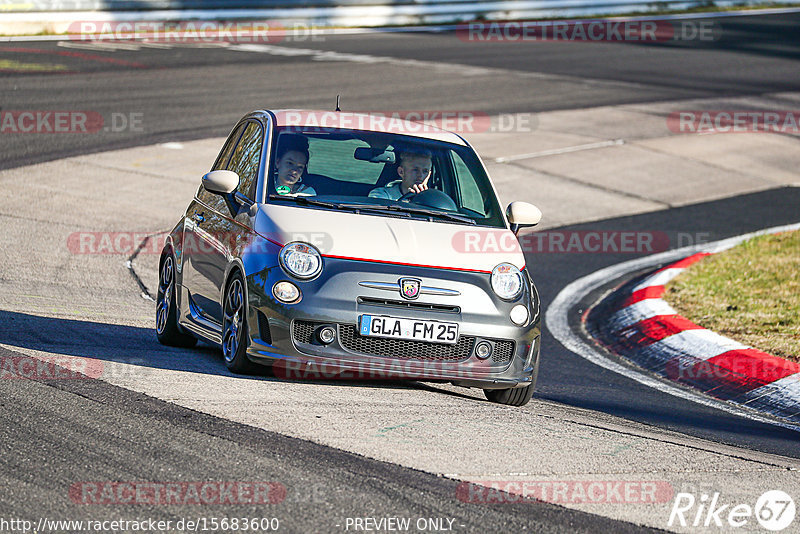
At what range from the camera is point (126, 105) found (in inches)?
757

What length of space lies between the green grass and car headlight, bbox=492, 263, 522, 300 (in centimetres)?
269

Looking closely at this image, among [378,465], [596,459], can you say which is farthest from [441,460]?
[596,459]

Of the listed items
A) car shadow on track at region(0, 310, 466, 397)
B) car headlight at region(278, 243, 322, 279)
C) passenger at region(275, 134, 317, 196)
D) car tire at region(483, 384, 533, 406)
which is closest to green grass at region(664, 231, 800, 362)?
car tire at region(483, 384, 533, 406)

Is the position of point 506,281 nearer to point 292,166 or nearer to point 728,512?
point 292,166

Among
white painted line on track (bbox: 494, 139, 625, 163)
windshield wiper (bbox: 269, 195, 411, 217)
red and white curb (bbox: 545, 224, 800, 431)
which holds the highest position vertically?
windshield wiper (bbox: 269, 195, 411, 217)

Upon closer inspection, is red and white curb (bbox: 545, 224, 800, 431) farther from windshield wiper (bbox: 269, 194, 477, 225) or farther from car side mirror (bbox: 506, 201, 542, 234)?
windshield wiper (bbox: 269, 194, 477, 225)

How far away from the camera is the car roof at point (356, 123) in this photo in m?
7.77

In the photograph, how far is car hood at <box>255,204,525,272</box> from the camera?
6641 millimetres

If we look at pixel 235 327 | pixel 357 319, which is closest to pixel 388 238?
pixel 357 319

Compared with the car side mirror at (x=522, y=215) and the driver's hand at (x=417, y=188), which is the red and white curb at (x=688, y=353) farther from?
the driver's hand at (x=417, y=188)

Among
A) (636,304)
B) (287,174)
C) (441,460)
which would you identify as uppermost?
(287,174)

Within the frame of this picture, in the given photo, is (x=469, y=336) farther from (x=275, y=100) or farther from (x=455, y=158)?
(x=275, y=100)

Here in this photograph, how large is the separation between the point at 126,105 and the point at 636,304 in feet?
37.1

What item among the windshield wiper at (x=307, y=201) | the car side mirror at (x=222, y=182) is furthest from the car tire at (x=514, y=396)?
the car side mirror at (x=222, y=182)
